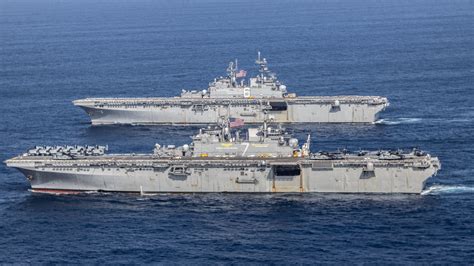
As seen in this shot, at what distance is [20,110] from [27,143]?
18517 millimetres

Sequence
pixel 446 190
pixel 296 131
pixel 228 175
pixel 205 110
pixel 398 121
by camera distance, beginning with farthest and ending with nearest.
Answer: pixel 205 110, pixel 398 121, pixel 296 131, pixel 228 175, pixel 446 190

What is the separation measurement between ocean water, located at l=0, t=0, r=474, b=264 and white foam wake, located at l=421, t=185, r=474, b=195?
6.0 inches

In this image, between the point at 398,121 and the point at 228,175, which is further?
the point at 398,121

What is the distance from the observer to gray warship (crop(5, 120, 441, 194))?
6519 cm

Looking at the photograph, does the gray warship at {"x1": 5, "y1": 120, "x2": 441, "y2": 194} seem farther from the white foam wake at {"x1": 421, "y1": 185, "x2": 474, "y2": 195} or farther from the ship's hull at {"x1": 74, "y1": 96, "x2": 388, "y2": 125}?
the ship's hull at {"x1": 74, "y1": 96, "x2": 388, "y2": 125}

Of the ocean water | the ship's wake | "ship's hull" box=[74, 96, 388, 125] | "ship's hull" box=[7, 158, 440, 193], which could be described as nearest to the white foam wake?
the ocean water

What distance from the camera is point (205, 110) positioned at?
319ft

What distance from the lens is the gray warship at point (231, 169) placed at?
214 feet

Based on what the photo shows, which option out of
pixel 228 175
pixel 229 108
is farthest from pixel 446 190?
pixel 229 108

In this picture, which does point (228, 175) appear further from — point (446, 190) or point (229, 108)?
point (229, 108)

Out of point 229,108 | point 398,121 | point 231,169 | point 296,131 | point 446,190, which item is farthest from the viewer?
point 229,108

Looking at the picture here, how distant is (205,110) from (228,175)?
31.5m

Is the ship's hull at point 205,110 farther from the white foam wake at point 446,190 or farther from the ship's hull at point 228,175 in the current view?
the white foam wake at point 446,190

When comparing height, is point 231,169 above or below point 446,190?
above
